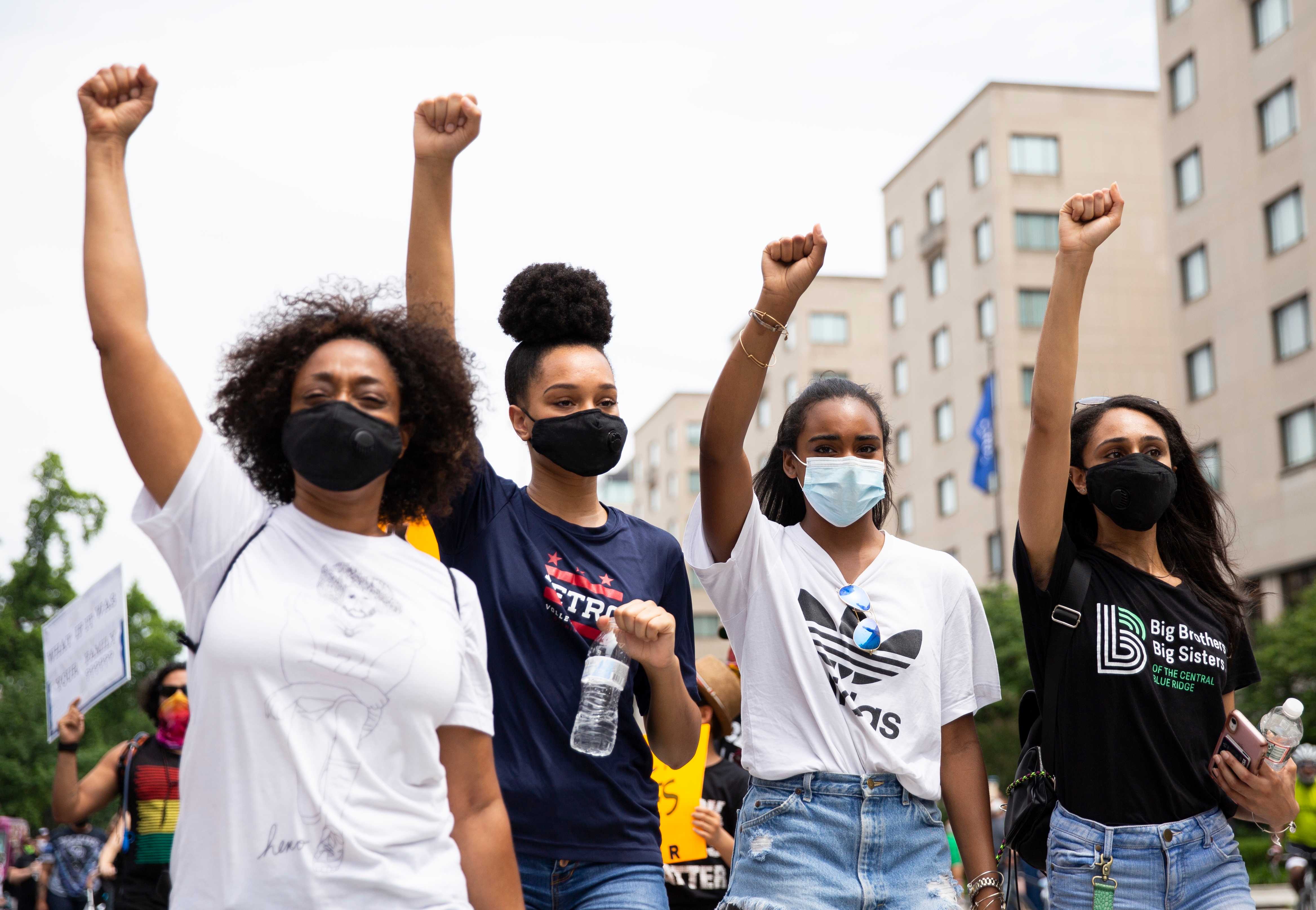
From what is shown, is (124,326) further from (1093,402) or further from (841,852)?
(1093,402)

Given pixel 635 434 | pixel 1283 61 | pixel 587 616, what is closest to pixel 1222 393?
pixel 1283 61

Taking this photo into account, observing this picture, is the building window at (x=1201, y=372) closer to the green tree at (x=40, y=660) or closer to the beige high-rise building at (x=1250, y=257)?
the beige high-rise building at (x=1250, y=257)

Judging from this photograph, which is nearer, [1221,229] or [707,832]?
[707,832]

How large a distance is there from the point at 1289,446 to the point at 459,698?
32922 mm

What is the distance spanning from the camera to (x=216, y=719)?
2846mm

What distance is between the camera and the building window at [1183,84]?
36.4m

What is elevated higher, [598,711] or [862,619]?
[862,619]

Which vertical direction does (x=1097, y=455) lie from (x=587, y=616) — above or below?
above

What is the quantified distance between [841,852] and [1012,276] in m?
43.9

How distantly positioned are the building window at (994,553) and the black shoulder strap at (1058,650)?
4164 cm

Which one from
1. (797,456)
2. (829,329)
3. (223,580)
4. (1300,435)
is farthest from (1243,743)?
(829,329)

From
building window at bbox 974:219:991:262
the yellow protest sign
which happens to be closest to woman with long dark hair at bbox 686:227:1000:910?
the yellow protest sign

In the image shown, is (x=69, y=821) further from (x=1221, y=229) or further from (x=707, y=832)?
(x=1221, y=229)

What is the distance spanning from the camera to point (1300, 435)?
32.2 metres
